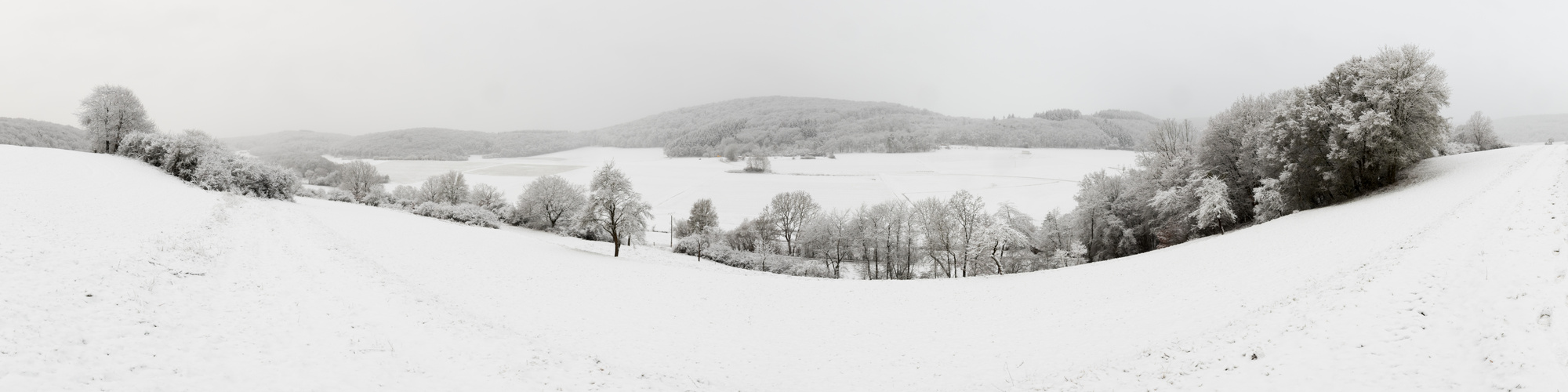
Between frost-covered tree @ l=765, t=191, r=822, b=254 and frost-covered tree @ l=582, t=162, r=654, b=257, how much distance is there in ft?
62.1

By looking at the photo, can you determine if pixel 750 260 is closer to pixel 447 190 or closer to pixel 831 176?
pixel 831 176

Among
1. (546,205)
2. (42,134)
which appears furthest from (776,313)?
(42,134)

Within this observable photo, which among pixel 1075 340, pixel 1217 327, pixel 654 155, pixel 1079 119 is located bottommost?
pixel 1075 340

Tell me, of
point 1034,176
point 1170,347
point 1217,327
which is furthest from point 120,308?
point 1034,176

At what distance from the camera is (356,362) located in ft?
34.3

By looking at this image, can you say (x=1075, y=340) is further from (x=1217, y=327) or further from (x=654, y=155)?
(x=654, y=155)

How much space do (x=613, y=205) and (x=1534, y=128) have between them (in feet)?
398

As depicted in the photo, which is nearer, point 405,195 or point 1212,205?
point 1212,205

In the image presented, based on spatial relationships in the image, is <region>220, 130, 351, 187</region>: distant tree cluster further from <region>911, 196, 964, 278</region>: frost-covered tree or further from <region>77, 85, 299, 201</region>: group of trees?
<region>911, 196, 964, 278</region>: frost-covered tree

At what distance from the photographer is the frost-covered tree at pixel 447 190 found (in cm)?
6381

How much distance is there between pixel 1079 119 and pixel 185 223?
13828 centimetres

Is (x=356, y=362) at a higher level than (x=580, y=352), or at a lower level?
higher

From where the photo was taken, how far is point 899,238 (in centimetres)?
4347

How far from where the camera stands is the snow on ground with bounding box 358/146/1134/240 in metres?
64.3
